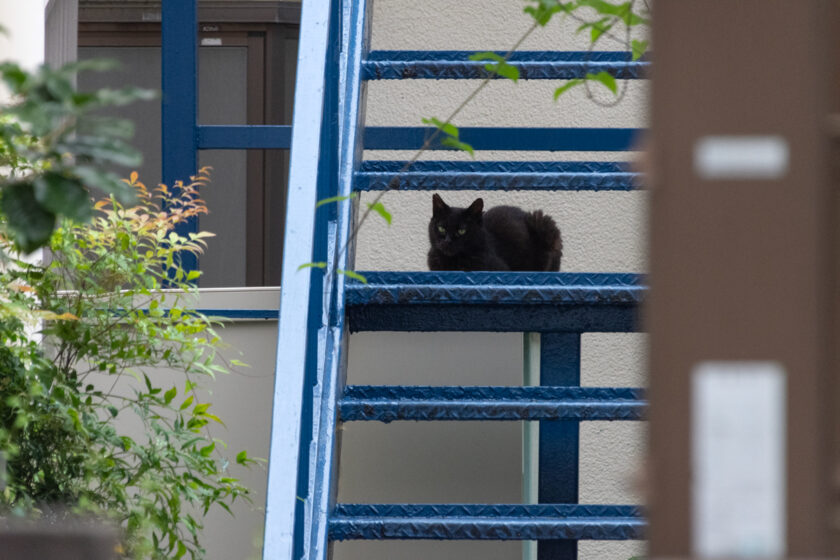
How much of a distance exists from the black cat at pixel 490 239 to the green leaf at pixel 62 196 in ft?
8.38

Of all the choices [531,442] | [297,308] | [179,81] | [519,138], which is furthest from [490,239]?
[297,308]

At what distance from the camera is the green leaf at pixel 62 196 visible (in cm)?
68

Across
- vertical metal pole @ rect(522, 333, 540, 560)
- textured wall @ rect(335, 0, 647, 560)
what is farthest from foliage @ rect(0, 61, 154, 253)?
textured wall @ rect(335, 0, 647, 560)

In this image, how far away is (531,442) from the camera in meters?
2.98

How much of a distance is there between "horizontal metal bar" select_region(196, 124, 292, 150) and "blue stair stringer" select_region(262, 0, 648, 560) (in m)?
0.91

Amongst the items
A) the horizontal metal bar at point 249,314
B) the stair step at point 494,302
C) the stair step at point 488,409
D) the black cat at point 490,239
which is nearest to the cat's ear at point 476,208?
the black cat at point 490,239

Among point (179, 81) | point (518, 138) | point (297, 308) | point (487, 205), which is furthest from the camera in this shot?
point (487, 205)

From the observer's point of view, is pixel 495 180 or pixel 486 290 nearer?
pixel 486 290

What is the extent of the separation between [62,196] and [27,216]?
5 cm

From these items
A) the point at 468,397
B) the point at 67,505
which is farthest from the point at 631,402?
the point at 67,505

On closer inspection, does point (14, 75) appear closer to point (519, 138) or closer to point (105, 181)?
point (105, 181)

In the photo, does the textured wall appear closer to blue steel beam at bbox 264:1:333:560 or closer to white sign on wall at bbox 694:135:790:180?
blue steel beam at bbox 264:1:333:560

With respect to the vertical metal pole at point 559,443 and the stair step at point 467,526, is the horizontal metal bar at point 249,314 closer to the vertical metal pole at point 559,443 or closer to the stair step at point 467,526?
the vertical metal pole at point 559,443

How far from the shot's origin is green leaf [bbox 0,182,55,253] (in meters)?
0.71
